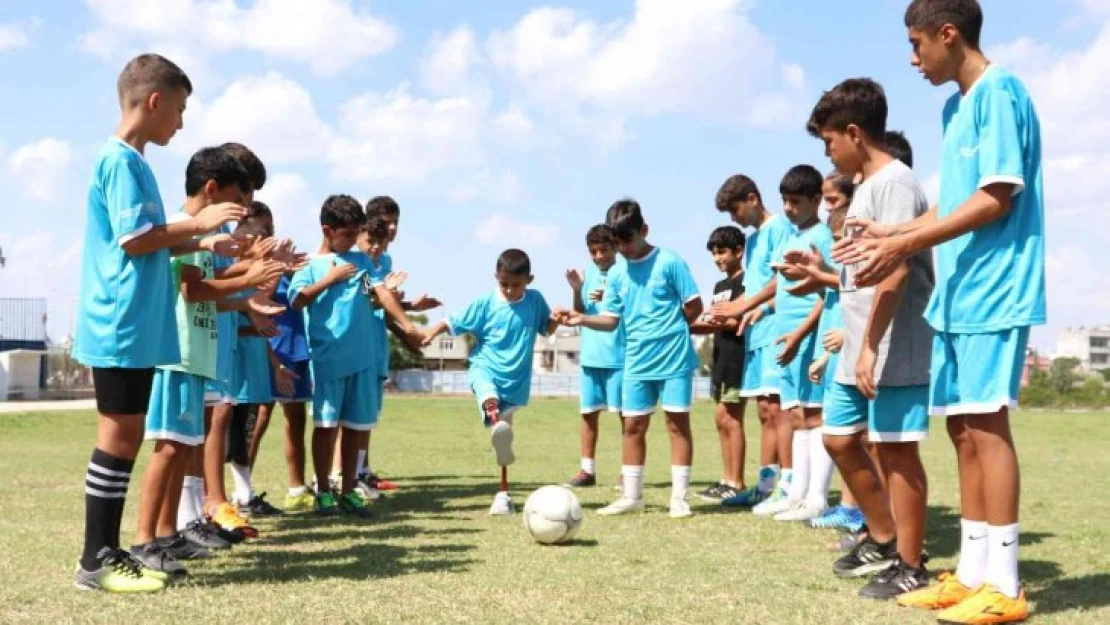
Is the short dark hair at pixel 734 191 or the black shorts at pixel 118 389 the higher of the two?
the short dark hair at pixel 734 191

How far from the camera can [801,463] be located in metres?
7.40

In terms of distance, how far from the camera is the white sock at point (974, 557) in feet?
13.4

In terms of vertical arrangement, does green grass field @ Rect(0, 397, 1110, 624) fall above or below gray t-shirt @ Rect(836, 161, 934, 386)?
below

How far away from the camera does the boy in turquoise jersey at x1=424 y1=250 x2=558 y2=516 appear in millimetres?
Result: 8047

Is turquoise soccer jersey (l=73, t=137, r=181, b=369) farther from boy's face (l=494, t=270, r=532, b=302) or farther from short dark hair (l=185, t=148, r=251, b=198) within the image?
boy's face (l=494, t=270, r=532, b=302)

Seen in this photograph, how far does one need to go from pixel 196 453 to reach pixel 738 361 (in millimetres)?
4930

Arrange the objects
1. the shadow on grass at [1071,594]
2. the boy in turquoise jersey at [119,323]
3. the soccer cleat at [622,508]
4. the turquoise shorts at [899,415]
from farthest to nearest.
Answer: the soccer cleat at [622,508], the turquoise shorts at [899,415], the boy in turquoise jersey at [119,323], the shadow on grass at [1071,594]

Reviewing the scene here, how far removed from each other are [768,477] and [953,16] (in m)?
5.10

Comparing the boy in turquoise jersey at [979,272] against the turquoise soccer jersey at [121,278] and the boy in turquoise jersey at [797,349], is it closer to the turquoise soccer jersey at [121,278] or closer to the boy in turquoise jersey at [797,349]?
the boy in turquoise jersey at [797,349]

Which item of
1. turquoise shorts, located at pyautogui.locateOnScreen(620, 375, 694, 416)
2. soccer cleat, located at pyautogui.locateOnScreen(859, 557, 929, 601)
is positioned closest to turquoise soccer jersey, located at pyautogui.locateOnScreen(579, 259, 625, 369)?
turquoise shorts, located at pyautogui.locateOnScreen(620, 375, 694, 416)

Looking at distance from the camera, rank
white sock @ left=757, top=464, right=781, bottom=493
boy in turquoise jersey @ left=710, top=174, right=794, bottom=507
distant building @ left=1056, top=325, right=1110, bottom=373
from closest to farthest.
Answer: boy in turquoise jersey @ left=710, top=174, right=794, bottom=507 → white sock @ left=757, top=464, right=781, bottom=493 → distant building @ left=1056, top=325, right=1110, bottom=373

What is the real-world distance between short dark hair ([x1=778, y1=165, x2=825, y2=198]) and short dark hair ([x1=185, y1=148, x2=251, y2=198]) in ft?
13.1

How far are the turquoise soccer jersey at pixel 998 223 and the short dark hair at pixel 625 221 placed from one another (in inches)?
148

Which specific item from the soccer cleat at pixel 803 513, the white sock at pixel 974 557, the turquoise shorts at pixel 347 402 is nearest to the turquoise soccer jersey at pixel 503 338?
the turquoise shorts at pixel 347 402
